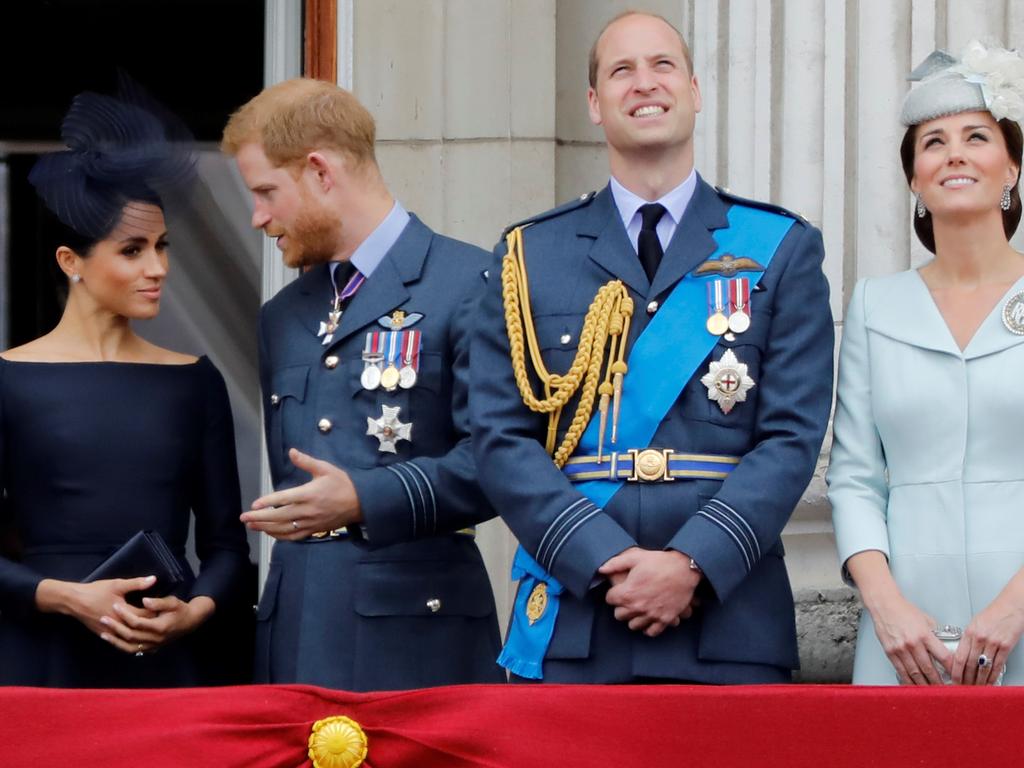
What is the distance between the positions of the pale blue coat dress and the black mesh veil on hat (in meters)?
1.47

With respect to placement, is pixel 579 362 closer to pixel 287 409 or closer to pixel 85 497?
pixel 287 409

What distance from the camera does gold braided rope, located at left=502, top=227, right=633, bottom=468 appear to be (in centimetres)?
346

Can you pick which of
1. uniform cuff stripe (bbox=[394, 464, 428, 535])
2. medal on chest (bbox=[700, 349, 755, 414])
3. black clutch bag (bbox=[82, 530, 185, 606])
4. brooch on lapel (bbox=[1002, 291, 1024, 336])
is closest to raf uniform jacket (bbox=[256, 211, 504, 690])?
uniform cuff stripe (bbox=[394, 464, 428, 535])

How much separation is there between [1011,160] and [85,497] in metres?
1.79

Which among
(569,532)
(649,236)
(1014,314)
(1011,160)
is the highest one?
(1011,160)

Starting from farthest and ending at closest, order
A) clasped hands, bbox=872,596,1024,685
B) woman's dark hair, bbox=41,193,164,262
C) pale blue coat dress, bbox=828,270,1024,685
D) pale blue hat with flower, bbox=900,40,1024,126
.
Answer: woman's dark hair, bbox=41,193,164,262 < pale blue hat with flower, bbox=900,40,1024,126 < pale blue coat dress, bbox=828,270,1024,685 < clasped hands, bbox=872,596,1024,685

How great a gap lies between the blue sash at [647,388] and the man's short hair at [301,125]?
0.83 metres

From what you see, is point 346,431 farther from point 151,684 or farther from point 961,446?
point 961,446

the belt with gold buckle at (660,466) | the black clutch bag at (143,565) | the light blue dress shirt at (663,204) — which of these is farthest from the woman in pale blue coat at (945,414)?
the black clutch bag at (143,565)

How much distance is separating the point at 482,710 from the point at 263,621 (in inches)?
43.0

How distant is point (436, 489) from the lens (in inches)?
146

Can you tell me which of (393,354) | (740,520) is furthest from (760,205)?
(393,354)

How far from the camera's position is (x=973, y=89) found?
11.8 feet

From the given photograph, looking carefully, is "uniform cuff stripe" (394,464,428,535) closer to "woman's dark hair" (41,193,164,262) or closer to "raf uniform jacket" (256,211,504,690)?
"raf uniform jacket" (256,211,504,690)
